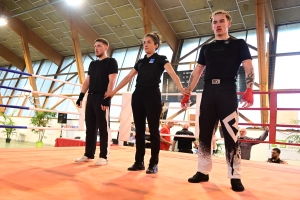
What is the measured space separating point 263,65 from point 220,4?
236 cm

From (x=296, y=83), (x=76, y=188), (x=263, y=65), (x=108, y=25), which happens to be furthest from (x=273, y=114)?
(x=108, y=25)

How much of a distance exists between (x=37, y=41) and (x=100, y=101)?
11.3m

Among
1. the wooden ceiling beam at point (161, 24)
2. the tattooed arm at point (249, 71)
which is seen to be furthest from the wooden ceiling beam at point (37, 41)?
the tattooed arm at point (249, 71)

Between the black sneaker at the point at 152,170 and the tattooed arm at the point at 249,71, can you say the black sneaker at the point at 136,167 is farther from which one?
the tattooed arm at the point at 249,71

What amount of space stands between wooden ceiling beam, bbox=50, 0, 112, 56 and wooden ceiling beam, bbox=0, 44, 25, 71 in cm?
601

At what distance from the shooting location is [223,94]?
5.55ft

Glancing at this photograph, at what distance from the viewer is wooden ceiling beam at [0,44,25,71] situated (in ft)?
44.5

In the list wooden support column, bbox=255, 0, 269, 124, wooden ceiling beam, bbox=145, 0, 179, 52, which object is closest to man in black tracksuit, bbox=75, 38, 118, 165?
wooden support column, bbox=255, 0, 269, 124

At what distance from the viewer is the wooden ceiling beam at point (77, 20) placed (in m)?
9.37

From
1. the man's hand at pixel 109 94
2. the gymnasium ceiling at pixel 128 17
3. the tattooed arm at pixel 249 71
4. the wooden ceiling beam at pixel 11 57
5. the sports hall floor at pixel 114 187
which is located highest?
the gymnasium ceiling at pixel 128 17

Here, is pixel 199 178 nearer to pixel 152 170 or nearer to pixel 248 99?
pixel 152 170

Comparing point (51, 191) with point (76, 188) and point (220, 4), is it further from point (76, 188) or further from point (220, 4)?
point (220, 4)

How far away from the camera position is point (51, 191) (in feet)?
4.10

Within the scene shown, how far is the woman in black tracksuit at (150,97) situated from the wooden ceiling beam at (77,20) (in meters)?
8.35
